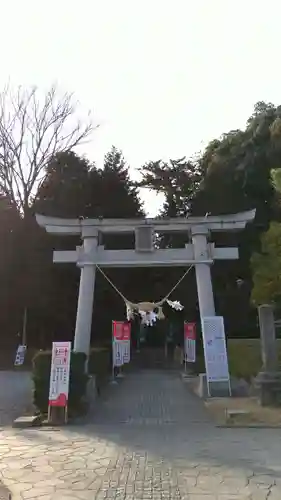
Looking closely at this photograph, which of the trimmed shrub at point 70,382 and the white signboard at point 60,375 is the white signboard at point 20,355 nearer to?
the trimmed shrub at point 70,382

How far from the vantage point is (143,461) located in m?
7.78

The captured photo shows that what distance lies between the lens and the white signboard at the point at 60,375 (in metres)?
12.0

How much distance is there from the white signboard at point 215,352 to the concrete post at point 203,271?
1.87m

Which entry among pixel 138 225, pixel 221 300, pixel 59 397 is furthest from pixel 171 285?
pixel 59 397

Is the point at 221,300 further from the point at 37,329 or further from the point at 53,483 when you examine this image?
the point at 53,483

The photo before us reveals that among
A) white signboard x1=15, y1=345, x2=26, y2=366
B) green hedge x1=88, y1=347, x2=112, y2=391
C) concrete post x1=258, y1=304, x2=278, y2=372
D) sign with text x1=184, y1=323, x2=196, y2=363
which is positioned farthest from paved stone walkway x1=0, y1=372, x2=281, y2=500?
white signboard x1=15, y1=345, x2=26, y2=366

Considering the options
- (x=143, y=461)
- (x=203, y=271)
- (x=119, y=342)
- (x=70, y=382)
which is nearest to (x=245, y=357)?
(x=203, y=271)

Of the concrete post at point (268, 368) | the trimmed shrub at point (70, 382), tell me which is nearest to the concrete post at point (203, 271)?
the concrete post at point (268, 368)

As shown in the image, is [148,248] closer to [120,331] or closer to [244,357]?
[244,357]

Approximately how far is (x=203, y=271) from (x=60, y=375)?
703cm

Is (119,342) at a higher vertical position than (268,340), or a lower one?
higher

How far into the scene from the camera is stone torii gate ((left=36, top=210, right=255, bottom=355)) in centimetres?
1762

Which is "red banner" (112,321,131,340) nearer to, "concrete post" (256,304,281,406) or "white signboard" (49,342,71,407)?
"concrete post" (256,304,281,406)

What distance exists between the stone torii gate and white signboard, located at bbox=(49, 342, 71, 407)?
510 centimetres
